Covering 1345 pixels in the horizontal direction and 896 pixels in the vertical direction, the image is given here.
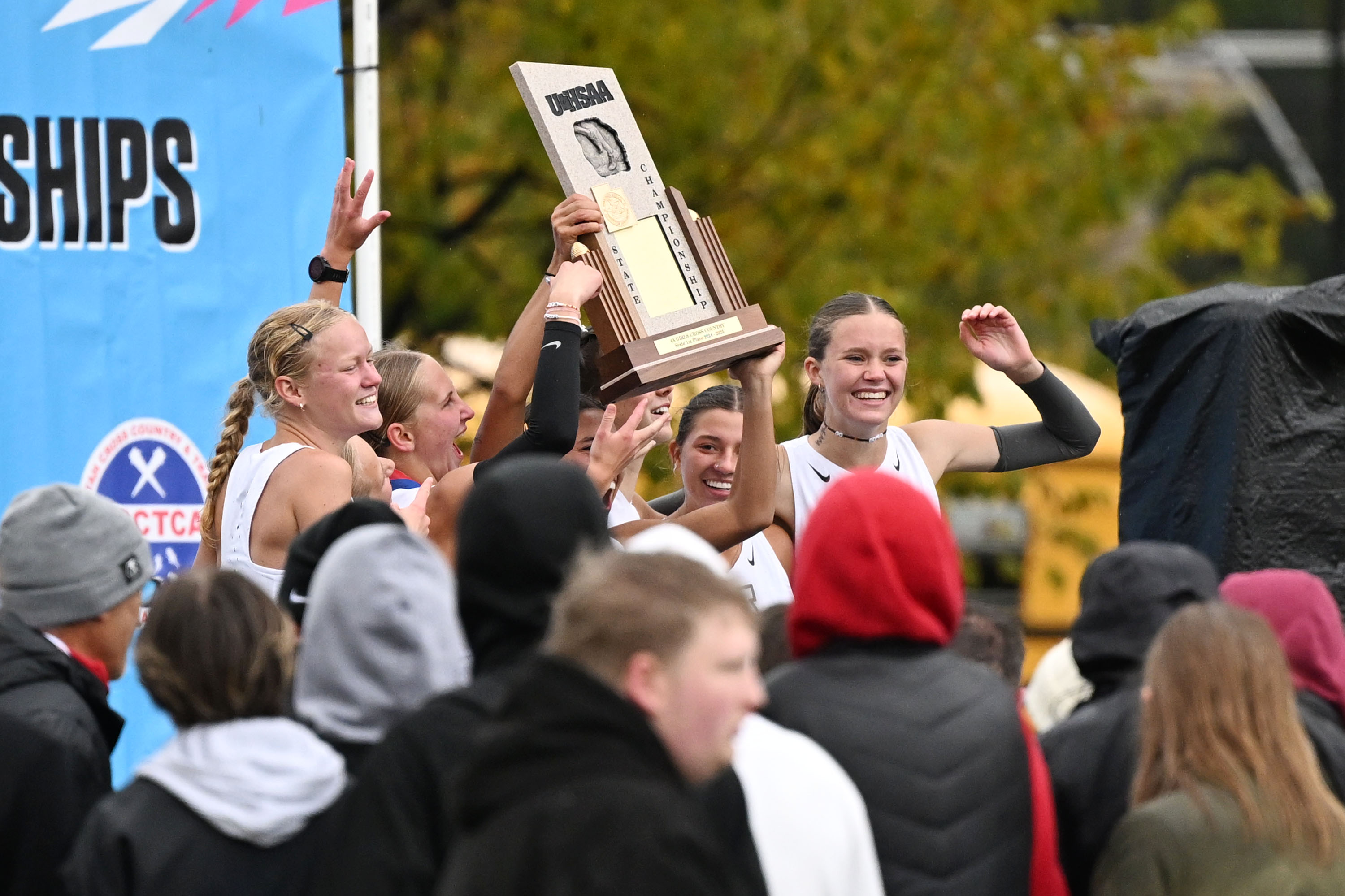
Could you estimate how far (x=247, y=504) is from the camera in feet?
14.1

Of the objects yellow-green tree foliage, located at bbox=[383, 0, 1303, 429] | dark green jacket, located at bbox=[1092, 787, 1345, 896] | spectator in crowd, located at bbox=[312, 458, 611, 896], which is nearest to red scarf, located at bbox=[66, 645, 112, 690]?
spectator in crowd, located at bbox=[312, 458, 611, 896]

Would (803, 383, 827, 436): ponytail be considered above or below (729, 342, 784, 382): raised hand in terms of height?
below

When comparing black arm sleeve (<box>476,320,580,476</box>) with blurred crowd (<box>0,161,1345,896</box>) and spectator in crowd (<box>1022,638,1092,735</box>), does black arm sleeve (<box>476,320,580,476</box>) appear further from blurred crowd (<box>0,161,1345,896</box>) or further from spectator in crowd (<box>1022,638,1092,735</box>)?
spectator in crowd (<box>1022,638,1092,735</box>)

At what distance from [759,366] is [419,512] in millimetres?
987

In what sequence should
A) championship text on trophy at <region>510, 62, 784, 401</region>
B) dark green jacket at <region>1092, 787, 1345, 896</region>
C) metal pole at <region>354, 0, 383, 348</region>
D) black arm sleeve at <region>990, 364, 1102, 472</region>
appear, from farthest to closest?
metal pole at <region>354, 0, 383, 348</region> → black arm sleeve at <region>990, 364, 1102, 472</region> → championship text on trophy at <region>510, 62, 784, 401</region> → dark green jacket at <region>1092, 787, 1345, 896</region>

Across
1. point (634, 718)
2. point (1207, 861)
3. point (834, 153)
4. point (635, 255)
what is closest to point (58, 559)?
point (634, 718)

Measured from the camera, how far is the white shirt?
8.47 feet

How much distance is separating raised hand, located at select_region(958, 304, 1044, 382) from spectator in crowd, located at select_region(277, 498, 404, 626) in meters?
2.27

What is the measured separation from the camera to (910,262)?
1027 centimetres

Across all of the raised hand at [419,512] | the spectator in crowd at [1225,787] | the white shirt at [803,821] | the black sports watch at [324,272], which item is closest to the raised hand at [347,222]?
the black sports watch at [324,272]

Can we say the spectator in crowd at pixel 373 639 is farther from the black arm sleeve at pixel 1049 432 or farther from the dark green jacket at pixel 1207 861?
the black arm sleeve at pixel 1049 432

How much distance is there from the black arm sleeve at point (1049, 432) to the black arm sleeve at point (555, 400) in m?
1.44

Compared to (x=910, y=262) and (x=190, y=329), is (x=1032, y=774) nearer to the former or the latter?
(x=190, y=329)

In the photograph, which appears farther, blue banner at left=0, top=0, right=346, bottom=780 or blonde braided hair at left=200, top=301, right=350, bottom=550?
blue banner at left=0, top=0, right=346, bottom=780
